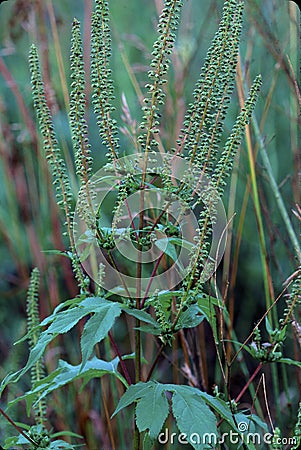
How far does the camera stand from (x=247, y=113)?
80 cm

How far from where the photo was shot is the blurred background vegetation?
1.48 meters

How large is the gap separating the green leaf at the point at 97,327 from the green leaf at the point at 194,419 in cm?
13

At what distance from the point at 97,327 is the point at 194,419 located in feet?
0.52

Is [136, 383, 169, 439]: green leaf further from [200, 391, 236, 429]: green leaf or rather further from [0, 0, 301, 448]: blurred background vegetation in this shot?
[0, 0, 301, 448]: blurred background vegetation

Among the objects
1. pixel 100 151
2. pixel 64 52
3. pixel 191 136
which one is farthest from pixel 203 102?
pixel 100 151

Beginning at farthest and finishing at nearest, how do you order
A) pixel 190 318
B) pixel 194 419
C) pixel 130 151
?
pixel 130 151 → pixel 190 318 → pixel 194 419

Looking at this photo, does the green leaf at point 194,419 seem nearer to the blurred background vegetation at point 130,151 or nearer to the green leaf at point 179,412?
the green leaf at point 179,412

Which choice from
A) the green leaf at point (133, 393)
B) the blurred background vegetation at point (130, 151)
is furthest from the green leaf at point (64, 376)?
the blurred background vegetation at point (130, 151)

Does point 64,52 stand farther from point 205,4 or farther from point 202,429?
point 202,429

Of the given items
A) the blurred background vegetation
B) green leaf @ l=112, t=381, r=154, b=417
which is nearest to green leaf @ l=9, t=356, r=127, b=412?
green leaf @ l=112, t=381, r=154, b=417

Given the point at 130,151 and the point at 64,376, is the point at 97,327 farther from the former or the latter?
the point at 130,151

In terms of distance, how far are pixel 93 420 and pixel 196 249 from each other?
1.02 meters

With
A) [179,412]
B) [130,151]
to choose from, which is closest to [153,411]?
[179,412]

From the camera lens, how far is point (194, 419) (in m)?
0.73
